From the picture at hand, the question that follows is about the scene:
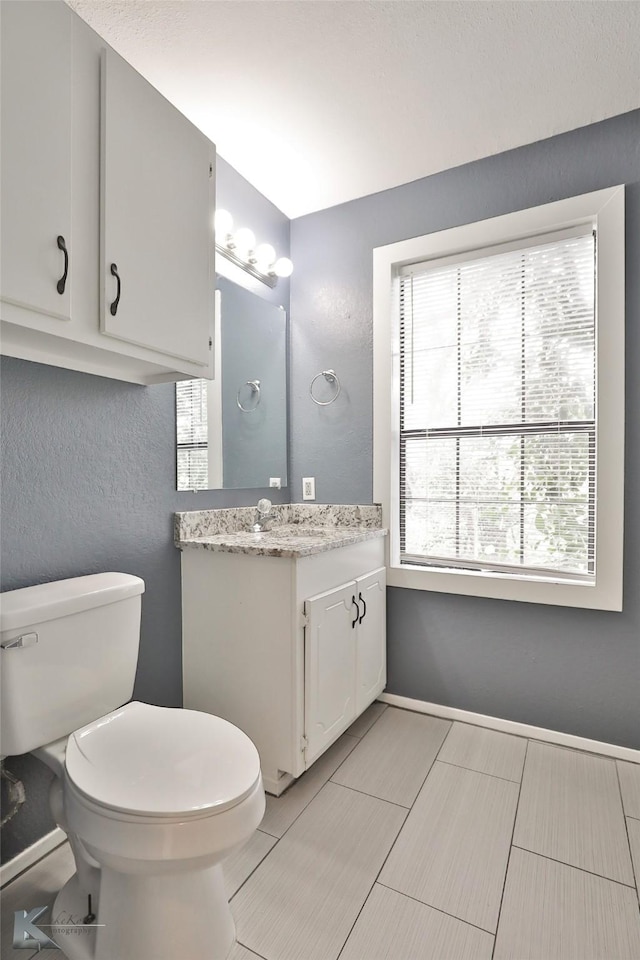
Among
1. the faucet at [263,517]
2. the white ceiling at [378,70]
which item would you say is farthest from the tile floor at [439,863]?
the white ceiling at [378,70]

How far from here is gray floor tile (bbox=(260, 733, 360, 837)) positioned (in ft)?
5.09

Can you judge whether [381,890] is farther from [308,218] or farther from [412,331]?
[308,218]

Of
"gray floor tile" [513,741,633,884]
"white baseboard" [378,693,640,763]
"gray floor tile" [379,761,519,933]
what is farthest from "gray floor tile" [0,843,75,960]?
"white baseboard" [378,693,640,763]

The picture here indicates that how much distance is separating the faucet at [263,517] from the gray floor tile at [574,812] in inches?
55.0

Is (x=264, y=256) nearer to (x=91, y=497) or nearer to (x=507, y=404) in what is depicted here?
(x=507, y=404)

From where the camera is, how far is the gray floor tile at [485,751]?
1838 mm

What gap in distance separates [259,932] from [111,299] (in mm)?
1593

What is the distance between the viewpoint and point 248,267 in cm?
228

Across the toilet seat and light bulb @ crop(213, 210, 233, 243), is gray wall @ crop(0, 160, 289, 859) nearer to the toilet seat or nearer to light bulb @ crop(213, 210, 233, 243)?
the toilet seat

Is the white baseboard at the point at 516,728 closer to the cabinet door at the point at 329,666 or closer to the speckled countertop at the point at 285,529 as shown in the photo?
the cabinet door at the point at 329,666

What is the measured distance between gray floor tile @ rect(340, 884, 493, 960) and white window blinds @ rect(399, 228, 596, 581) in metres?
1.26

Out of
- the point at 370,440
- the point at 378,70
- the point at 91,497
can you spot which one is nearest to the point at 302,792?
the point at 91,497

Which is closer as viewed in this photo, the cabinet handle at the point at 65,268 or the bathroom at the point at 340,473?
the cabinet handle at the point at 65,268

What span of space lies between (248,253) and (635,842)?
2580mm
